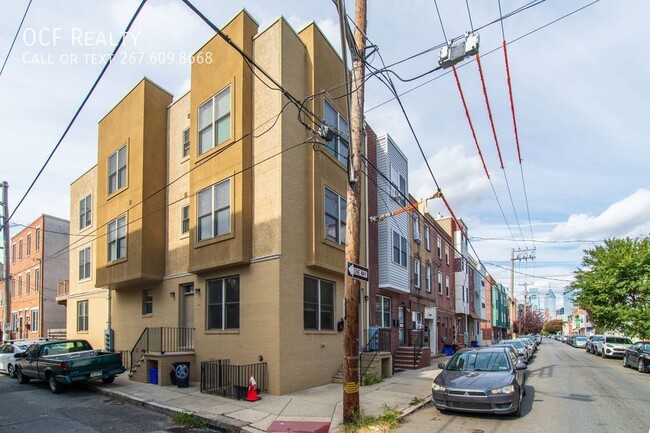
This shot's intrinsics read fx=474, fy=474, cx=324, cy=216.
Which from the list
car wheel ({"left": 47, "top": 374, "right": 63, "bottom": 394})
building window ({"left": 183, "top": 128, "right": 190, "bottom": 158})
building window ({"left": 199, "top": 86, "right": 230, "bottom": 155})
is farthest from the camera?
building window ({"left": 183, "top": 128, "right": 190, "bottom": 158})

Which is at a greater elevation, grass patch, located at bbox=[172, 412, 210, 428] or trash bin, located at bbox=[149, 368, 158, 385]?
grass patch, located at bbox=[172, 412, 210, 428]

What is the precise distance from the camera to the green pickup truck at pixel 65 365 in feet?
43.6

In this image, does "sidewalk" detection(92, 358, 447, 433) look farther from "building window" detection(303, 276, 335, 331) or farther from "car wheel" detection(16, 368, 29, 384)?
"car wheel" detection(16, 368, 29, 384)

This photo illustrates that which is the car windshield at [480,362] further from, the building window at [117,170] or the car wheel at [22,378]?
the building window at [117,170]

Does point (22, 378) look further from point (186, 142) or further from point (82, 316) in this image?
point (186, 142)

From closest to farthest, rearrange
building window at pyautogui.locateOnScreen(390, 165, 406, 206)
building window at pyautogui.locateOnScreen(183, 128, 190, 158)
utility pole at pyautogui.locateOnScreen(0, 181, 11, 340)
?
building window at pyautogui.locateOnScreen(183, 128, 190, 158) < building window at pyautogui.locateOnScreen(390, 165, 406, 206) < utility pole at pyautogui.locateOnScreen(0, 181, 11, 340)

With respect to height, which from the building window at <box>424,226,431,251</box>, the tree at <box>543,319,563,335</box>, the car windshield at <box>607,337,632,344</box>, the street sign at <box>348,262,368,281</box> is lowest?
the tree at <box>543,319,563,335</box>

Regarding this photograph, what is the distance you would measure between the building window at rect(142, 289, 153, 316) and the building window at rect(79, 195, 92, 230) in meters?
6.72

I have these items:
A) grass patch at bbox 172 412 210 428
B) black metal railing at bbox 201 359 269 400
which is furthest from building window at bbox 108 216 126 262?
grass patch at bbox 172 412 210 428

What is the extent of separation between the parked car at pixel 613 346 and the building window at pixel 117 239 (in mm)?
31033

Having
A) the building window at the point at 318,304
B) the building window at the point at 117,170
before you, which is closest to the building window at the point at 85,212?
the building window at the point at 117,170

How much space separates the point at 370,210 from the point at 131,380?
11.2m

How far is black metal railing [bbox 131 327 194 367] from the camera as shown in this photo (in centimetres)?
1602

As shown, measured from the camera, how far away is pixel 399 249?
22266 mm
